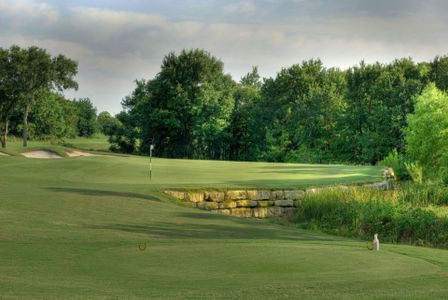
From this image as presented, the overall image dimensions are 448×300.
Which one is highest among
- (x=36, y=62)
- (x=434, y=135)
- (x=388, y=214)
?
(x=36, y=62)

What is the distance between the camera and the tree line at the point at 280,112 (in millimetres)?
64938

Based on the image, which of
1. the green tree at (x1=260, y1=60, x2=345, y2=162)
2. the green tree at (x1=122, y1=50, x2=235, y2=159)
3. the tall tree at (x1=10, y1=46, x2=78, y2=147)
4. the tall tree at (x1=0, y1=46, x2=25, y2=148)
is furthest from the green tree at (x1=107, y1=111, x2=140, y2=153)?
the green tree at (x1=260, y1=60, x2=345, y2=162)

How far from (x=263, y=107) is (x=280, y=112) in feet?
8.24

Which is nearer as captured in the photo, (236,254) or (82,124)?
(236,254)

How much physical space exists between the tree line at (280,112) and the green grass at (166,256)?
46.6 meters

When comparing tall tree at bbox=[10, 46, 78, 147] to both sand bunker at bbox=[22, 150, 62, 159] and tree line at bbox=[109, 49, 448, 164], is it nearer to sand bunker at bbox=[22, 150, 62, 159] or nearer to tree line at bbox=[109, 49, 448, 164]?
tree line at bbox=[109, 49, 448, 164]

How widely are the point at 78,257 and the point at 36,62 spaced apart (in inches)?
2268

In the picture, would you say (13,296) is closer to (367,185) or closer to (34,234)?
(34,234)

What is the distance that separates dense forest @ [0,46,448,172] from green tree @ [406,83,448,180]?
13146 mm

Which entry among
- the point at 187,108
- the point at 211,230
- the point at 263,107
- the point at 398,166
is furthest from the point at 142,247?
the point at 263,107

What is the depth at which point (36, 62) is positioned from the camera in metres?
64.4

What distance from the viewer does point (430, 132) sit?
46844 millimetres

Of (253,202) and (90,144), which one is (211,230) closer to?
(253,202)

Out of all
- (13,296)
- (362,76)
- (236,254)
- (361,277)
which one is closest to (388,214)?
(236,254)
